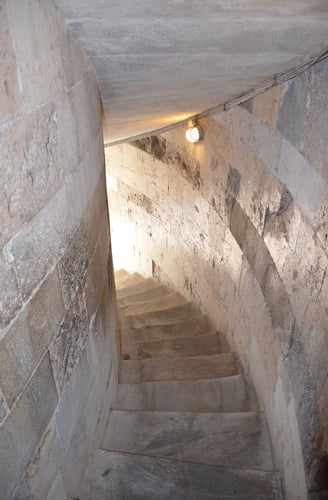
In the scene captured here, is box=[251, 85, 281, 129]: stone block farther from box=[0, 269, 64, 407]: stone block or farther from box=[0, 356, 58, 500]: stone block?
box=[0, 356, 58, 500]: stone block

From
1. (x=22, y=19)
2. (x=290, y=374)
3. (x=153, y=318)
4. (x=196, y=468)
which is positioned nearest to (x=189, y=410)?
(x=196, y=468)

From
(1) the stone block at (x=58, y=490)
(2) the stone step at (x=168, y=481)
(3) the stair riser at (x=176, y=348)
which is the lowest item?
(2) the stone step at (x=168, y=481)

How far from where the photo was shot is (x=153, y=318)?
509cm

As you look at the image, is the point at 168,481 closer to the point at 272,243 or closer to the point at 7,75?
the point at 272,243

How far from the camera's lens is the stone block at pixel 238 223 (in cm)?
330

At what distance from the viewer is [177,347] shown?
4297 mm

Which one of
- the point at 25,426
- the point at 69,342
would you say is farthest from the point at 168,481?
the point at 25,426

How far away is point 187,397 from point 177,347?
85 centimetres

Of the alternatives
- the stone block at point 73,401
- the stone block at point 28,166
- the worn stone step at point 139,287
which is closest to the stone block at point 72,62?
the stone block at point 28,166

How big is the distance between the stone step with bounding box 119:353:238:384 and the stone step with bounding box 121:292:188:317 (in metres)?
1.27

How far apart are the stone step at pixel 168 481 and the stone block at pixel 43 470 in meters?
0.69

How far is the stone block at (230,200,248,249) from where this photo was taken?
330cm

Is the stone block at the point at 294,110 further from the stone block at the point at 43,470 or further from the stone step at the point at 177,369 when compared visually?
the stone step at the point at 177,369

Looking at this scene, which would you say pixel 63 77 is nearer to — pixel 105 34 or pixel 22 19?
pixel 105 34
